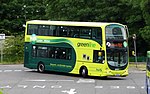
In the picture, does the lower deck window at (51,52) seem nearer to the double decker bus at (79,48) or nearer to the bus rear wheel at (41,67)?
the double decker bus at (79,48)

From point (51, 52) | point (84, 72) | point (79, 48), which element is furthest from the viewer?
point (51, 52)

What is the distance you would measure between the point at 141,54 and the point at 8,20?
22.3 metres

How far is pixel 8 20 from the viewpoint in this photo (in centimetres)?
6938

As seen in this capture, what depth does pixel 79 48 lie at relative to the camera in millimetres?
31375

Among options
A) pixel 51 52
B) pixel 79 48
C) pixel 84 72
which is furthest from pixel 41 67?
pixel 84 72

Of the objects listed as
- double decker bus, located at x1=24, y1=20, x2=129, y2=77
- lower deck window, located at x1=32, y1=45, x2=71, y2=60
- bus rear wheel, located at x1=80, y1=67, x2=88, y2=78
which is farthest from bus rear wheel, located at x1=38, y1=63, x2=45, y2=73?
bus rear wheel, located at x1=80, y1=67, x2=88, y2=78

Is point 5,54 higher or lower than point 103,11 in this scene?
lower

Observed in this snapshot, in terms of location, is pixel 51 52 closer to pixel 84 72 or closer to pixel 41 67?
pixel 41 67

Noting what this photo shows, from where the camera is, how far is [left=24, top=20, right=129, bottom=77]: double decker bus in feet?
98.0

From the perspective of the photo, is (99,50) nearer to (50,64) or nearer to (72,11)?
(50,64)

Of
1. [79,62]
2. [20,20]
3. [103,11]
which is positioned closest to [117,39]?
[79,62]

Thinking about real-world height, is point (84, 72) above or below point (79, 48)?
below

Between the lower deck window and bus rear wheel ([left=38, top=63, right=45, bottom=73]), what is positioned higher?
the lower deck window

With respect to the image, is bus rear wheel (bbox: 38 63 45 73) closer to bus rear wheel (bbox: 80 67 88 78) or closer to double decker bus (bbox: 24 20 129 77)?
double decker bus (bbox: 24 20 129 77)
